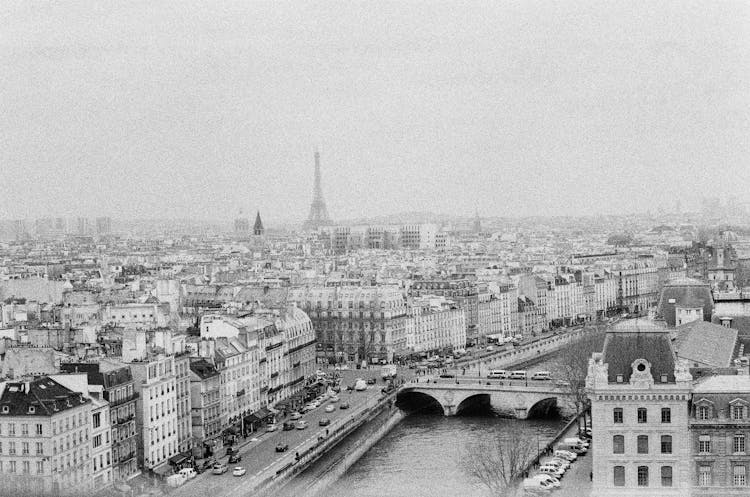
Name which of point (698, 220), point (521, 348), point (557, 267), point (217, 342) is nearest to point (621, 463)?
point (217, 342)

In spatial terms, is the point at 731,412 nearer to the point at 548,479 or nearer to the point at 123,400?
the point at 548,479

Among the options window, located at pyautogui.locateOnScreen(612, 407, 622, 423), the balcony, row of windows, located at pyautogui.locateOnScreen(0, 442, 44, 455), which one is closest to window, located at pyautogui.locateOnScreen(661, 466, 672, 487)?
window, located at pyautogui.locateOnScreen(612, 407, 622, 423)

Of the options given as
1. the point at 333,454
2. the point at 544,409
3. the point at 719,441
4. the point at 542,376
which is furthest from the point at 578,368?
the point at 719,441

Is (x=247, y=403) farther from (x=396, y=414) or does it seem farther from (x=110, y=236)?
(x=110, y=236)

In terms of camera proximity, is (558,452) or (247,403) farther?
(247,403)

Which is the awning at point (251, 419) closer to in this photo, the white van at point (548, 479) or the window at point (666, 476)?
the white van at point (548, 479)

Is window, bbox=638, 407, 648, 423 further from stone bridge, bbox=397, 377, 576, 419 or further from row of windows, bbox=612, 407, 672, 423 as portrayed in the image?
stone bridge, bbox=397, 377, 576, 419
